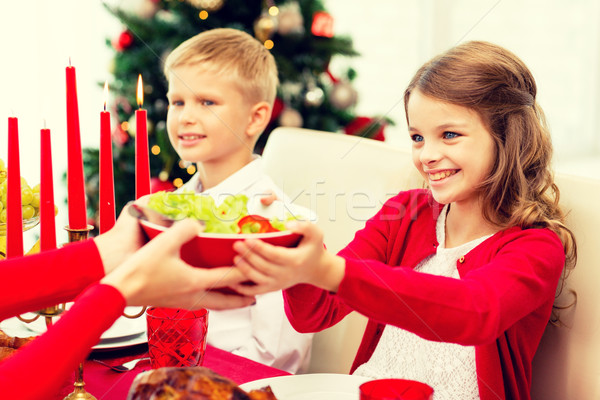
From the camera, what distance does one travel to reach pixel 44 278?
93 centimetres

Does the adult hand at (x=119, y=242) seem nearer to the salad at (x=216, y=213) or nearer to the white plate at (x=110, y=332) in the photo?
the salad at (x=216, y=213)

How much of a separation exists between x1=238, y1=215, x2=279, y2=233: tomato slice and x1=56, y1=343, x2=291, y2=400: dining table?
0.32 meters

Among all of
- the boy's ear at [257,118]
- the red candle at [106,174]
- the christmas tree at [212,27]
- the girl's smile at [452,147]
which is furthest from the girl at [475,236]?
the christmas tree at [212,27]

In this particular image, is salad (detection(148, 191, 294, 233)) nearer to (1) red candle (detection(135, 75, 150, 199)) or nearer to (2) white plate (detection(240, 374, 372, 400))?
(1) red candle (detection(135, 75, 150, 199))

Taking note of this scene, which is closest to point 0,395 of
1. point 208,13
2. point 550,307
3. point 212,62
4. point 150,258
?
point 150,258

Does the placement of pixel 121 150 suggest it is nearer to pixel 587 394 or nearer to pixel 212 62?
pixel 212 62

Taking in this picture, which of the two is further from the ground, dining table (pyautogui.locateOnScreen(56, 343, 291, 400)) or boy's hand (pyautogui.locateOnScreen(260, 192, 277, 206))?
boy's hand (pyautogui.locateOnScreen(260, 192, 277, 206))

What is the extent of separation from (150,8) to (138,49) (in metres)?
0.17

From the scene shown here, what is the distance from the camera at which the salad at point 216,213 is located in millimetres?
827

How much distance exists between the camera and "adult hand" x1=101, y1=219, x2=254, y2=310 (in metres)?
0.77

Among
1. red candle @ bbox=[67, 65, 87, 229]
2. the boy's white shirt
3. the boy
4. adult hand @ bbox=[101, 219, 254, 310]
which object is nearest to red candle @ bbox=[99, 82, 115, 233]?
red candle @ bbox=[67, 65, 87, 229]

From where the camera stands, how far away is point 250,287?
84 centimetres

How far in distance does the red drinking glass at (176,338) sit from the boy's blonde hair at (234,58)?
1006mm

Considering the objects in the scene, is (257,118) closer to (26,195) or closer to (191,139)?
(191,139)
